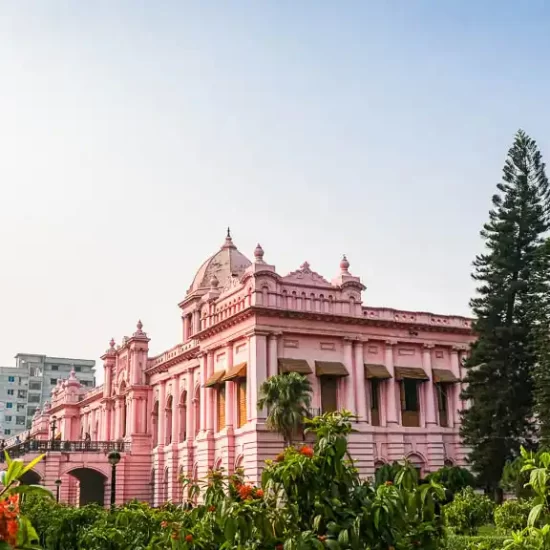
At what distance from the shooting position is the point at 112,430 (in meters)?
51.1

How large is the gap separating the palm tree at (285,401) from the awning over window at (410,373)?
599cm

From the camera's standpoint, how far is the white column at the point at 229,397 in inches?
1323

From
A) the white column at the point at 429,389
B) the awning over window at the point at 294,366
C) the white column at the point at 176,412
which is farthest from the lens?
the white column at the point at 176,412

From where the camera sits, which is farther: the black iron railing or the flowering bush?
the black iron railing

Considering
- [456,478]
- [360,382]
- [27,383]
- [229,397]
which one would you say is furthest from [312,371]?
[27,383]

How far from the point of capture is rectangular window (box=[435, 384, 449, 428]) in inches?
1399

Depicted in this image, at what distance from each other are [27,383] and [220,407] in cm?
7551

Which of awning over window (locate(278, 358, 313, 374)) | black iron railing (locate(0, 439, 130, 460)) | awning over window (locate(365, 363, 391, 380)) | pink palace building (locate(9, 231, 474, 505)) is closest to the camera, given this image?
awning over window (locate(278, 358, 313, 374))

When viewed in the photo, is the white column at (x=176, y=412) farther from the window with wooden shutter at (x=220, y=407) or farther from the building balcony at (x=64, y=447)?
the window with wooden shutter at (x=220, y=407)

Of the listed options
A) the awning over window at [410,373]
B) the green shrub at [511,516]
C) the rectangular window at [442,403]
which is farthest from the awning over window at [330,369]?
the green shrub at [511,516]

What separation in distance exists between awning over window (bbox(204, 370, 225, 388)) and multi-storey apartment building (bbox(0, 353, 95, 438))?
72.5 metres

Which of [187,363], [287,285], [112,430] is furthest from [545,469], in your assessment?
[112,430]

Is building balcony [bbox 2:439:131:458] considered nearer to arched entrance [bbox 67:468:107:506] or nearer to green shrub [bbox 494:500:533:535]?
arched entrance [bbox 67:468:107:506]

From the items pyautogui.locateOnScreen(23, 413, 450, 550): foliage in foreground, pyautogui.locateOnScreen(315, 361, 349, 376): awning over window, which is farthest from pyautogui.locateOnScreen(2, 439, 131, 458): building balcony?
pyautogui.locateOnScreen(23, 413, 450, 550): foliage in foreground
